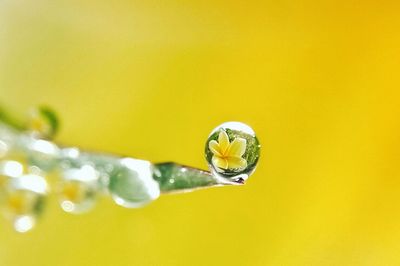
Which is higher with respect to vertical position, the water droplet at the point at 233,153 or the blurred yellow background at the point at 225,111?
the blurred yellow background at the point at 225,111

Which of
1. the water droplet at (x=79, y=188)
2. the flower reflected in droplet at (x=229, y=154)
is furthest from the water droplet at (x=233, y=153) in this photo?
the water droplet at (x=79, y=188)

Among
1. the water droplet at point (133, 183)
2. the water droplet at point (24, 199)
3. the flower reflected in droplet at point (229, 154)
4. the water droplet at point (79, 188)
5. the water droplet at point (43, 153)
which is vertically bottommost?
the flower reflected in droplet at point (229, 154)

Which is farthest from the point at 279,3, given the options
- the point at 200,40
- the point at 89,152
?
the point at 89,152

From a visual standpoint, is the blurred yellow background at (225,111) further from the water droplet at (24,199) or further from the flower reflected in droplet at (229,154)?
the flower reflected in droplet at (229,154)

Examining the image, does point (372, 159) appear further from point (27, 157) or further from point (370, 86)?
point (27, 157)

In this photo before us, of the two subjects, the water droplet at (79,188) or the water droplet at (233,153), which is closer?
the water droplet at (233,153)

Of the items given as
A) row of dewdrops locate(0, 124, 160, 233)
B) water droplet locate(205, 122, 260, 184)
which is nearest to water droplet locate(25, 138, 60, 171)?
row of dewdrops locate(0, 124, 160, 233)

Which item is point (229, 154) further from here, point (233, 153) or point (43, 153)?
point (43, 153)
